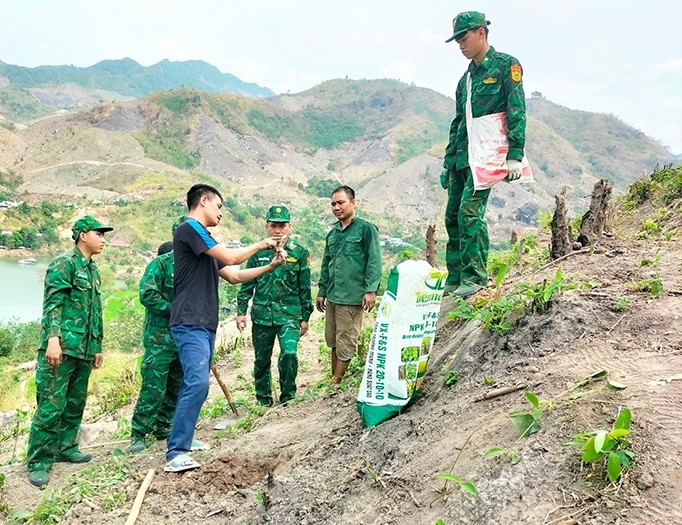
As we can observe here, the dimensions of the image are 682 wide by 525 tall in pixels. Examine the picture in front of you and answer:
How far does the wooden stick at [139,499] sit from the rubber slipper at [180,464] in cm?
10

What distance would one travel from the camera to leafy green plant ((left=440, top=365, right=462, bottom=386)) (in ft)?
9.65

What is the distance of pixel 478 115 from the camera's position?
385 cm

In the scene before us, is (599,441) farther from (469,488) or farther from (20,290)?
(20,290)

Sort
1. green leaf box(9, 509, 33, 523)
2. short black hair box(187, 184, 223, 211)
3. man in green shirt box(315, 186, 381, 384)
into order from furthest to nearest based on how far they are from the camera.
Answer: man in green shirt box(315, 186, 381, 384), short black hair box(187, 184, 223, 211), green leaf box(9, 509, 33, 523)

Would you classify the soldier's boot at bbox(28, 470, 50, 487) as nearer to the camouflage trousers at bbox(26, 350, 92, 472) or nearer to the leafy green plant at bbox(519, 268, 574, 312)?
the camouflage trousers at bbox(26, 350, 92, 472)

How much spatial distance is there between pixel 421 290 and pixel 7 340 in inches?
861

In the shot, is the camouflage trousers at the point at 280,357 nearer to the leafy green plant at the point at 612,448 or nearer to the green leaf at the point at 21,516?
the green leaf at the point at 21,516

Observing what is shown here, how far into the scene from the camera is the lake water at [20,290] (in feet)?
105

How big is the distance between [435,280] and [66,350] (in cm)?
258

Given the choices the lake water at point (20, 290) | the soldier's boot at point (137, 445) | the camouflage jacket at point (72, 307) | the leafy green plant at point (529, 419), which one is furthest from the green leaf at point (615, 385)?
the lake water at point (20, 290)

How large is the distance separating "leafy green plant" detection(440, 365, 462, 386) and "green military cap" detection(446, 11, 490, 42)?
2.14 m

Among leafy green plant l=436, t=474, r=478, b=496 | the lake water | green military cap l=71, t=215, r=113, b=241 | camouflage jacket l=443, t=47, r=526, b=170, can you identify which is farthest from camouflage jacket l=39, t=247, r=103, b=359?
the lake water

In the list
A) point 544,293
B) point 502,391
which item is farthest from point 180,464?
point 544,293

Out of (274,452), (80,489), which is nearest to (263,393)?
(274,452)
